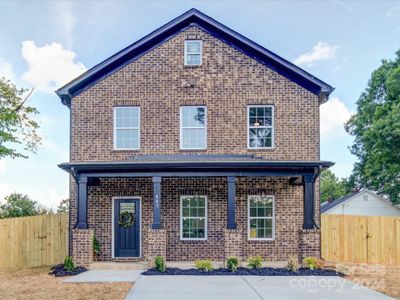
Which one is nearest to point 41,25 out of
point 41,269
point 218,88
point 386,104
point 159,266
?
point 218,88

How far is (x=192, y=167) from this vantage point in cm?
1281

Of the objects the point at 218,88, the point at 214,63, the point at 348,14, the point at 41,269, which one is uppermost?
the point at 348,14

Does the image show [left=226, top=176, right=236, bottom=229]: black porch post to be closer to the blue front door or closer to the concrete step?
the concrete step

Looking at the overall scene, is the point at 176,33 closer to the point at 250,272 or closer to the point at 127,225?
the point at 127,225

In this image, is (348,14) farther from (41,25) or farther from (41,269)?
(41,269)

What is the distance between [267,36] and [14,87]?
39.4 feet

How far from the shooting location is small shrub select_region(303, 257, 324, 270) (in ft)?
40.2

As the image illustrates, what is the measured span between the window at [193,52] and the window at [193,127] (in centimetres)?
169

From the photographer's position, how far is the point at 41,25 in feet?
62.3

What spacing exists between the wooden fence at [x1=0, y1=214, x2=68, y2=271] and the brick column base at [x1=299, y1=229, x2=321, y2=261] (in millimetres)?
8613

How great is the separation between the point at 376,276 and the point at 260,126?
19.9 feet

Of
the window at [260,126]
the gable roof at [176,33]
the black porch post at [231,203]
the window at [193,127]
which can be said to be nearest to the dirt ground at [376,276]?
the black porch post at [231,203]

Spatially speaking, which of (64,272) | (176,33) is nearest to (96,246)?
(64,272)

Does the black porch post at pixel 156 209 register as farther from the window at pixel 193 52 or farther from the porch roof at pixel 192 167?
the window at pixel 193 52
